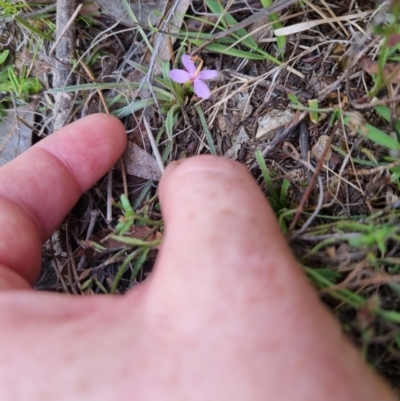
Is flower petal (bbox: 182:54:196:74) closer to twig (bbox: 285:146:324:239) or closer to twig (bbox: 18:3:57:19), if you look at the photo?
twig (bbox: 285:146:324:239)

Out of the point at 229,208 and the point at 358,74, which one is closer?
the point at 229,208

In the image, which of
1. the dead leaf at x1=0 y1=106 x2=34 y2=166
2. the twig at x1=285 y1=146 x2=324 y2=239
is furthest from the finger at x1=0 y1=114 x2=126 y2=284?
the twig at x1=285 y1=146 x2=324 y2=239

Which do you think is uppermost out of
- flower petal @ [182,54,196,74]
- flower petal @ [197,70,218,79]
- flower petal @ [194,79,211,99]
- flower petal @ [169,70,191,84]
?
flower petal @ [182,54,196,74]

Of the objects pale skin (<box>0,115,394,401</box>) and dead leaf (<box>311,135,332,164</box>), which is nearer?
pale skin (<box>0,115,394,401</box>)

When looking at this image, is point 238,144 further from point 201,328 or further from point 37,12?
point 37,12

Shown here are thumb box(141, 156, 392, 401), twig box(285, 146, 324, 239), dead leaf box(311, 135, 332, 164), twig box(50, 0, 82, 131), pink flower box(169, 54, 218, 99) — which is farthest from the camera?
twig box(50, 0, 82, 131)

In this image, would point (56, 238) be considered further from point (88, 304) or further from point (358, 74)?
point (358, 74)

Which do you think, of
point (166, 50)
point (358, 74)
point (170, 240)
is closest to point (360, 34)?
point (358, 74)
